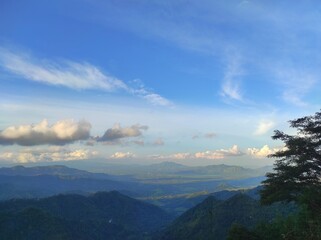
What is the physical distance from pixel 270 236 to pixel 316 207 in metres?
6.04

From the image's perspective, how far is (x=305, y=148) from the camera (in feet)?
141

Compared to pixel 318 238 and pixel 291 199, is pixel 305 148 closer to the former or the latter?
pixel 291 199

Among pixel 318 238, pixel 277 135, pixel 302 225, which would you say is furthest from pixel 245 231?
pixel 318 238

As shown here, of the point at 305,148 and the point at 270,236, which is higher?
the point at 305,148

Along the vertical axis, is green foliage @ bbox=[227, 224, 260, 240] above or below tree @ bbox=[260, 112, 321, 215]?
below

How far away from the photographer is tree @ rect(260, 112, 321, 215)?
42.2 m

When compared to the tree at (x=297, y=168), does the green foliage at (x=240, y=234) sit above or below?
below

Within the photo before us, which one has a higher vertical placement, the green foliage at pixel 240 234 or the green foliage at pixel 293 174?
the green foliage at pixel 293 174

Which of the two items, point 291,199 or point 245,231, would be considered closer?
point 245,231

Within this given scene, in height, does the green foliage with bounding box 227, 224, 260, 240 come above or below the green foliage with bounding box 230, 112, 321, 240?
below

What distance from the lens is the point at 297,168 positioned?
42.4 m

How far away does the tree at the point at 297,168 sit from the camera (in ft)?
139

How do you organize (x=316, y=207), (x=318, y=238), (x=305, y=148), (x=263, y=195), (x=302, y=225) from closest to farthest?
(x=318, y=238) < (x=302, y=225) < (x=316, y=207) < (x=305, y=148) < (x=263, y=195)

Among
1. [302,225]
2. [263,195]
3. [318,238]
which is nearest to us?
[318,238]
